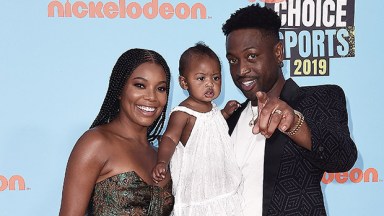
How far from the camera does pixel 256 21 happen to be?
2205mm

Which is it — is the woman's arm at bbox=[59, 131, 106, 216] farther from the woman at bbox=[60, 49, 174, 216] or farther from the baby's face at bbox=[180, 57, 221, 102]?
the baby's face at bbox=[180, 57, 221, 102]

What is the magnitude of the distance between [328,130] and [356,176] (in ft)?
4.80

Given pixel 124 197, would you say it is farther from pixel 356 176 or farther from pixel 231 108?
pixel 356 176

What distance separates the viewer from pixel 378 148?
3.21 meters

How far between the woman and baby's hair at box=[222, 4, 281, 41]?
31 cm

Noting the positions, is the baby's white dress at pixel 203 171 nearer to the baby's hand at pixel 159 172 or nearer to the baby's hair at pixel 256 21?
the baby's hand at pixel 159 172

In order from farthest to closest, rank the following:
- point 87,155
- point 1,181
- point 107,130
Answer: point 1,181
point 107,130
point 87,155

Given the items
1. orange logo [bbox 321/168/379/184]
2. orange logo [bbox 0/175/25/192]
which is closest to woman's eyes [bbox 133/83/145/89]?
orange logo [bbox 0/175/25/192]

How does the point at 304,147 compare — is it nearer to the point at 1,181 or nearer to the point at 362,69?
the point at 362,69

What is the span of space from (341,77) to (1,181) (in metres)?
1.84

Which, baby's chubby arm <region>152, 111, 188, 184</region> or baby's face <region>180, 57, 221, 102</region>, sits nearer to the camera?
baby's chubby arm <region>152, 111, 188, 184</region>

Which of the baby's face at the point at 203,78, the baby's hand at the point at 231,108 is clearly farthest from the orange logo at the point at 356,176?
the baby's face at the point at 203,78

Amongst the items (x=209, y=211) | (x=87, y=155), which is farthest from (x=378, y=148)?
(x=87, y=155)

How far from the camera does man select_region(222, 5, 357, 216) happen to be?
6.06ft
